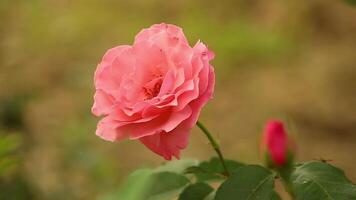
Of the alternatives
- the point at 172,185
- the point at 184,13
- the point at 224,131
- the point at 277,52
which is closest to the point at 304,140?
the point at 224,131

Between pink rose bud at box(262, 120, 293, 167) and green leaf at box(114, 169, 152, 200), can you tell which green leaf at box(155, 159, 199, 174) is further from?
pink rose bud at box(262, 120, 293, 167)

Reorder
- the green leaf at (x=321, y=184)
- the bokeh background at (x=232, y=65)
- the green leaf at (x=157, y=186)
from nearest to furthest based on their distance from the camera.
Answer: the green leaf at (x=321, y=184)
the green leaf at (x=157, y=186)
the bokeh background at (x=232, y=65)

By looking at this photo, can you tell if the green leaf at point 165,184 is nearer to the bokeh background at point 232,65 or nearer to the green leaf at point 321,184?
the green leaf at point 321,184

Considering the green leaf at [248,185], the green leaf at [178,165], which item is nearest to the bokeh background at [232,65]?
the green leaf at [178,165]

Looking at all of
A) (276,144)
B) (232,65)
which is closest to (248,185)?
(276,144)

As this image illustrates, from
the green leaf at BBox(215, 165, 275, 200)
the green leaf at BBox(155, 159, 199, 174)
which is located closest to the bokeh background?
the green leaf at BBox(155, 159, 199, 174)

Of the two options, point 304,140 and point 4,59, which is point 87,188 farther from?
point 304,140

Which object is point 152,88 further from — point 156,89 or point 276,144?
point 276,144
